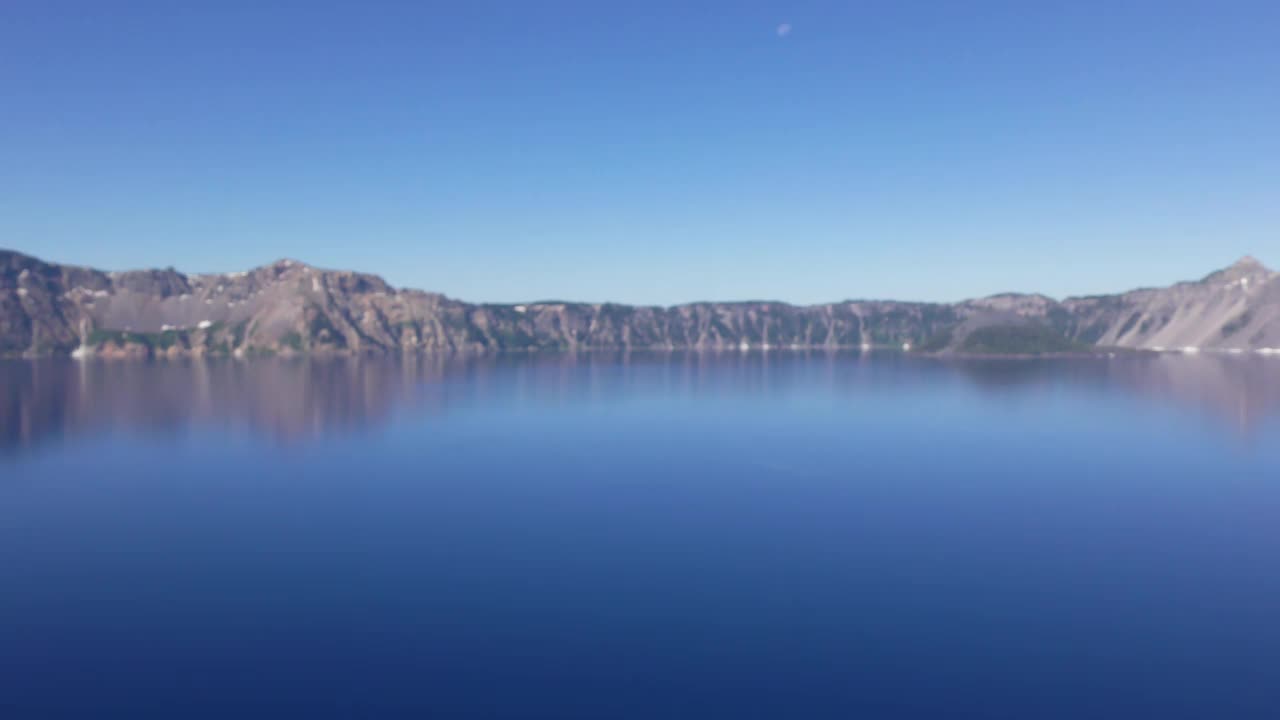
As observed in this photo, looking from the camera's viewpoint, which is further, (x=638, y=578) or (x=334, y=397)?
(x=334, y=397)

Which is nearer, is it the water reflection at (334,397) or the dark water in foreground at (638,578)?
the dark water in foreground at (638,578)

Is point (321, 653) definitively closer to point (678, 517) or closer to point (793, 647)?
point (793, 647)

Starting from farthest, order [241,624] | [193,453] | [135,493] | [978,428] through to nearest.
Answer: [978,428] < [193,453] < [135,493] < [241,624]

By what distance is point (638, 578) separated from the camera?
125 feet

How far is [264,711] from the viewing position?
25.3 m

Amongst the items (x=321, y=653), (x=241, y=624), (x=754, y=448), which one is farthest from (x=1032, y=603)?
(x=754, y=448)

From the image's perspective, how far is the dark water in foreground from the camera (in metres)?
26.9

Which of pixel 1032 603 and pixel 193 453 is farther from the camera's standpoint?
pixel 193 453

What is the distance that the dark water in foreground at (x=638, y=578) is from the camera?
1059 inches

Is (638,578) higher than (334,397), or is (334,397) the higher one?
(334,397)

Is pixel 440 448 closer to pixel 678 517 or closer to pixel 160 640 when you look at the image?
pixel 678 517

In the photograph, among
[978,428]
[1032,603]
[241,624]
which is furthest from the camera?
[978,428]

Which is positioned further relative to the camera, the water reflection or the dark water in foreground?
the water reflection

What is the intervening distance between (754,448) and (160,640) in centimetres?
6407
